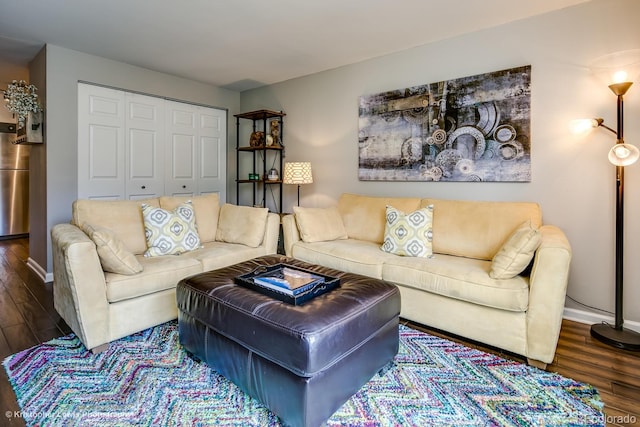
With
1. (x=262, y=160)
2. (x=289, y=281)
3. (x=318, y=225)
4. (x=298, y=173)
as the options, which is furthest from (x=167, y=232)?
(x=262, y=160)

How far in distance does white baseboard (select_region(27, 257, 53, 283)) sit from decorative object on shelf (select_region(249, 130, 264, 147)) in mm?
2642

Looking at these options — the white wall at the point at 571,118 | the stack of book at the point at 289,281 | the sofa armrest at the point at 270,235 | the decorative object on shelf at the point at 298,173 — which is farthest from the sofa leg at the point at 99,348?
the white wall at the point at 571,118

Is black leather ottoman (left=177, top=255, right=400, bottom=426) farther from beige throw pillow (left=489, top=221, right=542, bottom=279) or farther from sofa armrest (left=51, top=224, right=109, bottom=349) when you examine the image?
beige throw pillow (left=489, top=221, right=542, bottom=279)

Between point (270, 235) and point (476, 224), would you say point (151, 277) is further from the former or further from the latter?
point (476, 224)

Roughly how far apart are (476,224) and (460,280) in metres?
0.67

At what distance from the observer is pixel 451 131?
10.5 feet

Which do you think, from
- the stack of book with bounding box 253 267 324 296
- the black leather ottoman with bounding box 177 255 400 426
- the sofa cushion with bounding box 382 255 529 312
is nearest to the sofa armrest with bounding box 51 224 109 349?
the black leather ottoman with bounding box 177 255 400 426

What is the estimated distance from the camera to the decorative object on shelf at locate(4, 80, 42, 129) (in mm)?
3429

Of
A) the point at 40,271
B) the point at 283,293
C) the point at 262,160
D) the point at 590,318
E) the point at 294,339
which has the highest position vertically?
the point at 262,160

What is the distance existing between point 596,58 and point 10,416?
156 inches

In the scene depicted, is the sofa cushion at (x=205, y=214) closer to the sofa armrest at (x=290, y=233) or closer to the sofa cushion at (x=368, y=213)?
the sofa armrest at (x=290, y=233)

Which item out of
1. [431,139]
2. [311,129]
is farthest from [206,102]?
[431,139]

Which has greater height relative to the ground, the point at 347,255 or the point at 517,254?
the point at 517,254

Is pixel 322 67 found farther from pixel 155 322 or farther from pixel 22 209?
pixel 22 209
